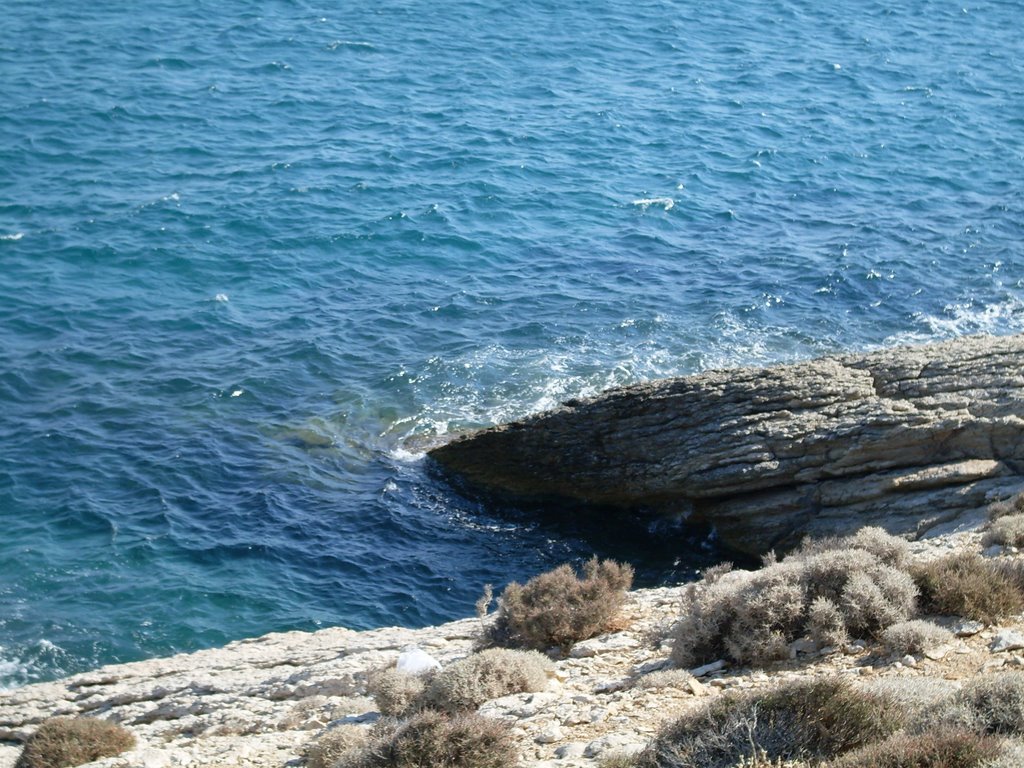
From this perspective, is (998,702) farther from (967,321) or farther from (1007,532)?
(967,321)

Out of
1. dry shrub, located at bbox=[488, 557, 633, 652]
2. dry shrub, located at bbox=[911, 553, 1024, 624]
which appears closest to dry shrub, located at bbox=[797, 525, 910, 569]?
dry shrub, located at bbox=[911, 553, 1024, 624]

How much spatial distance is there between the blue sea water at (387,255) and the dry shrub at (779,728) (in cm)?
1205

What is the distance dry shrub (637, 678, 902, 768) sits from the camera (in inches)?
375

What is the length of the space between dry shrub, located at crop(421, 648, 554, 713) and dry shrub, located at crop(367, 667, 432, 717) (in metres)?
0.15

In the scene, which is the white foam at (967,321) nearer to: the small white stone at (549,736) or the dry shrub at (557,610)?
the dry shrub at (557,610)

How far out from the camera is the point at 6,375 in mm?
28234

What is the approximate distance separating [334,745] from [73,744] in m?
4.60

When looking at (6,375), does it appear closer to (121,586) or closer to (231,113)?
(121,586)

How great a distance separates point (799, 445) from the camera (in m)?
22.2

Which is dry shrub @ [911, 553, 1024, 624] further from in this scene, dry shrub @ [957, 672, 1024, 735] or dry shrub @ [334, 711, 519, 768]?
dry shrub @ [334, 711, 519, 768]

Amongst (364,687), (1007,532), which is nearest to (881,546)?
(1007,532)

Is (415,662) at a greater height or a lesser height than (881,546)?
lesser

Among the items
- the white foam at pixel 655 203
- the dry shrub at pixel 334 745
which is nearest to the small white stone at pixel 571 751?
the dry shrub at pixel 334 745

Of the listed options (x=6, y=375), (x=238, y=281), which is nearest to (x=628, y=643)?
(x=6, y=375)
